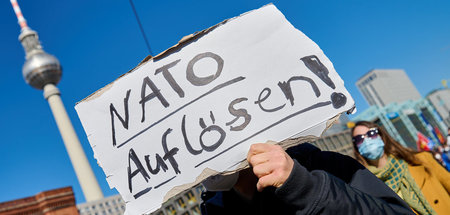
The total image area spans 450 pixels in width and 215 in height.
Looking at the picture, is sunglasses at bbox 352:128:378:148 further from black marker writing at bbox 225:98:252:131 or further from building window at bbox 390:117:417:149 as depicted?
building window at bbox 390:117:417:149

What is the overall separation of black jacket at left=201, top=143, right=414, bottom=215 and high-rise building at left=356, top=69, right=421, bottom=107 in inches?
7750

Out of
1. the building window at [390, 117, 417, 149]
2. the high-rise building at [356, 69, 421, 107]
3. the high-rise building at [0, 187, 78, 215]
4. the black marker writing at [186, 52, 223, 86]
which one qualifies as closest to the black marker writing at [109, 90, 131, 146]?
the black marker writing at [186, 52, 223, 86]

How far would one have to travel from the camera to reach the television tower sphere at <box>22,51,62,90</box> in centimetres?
4878

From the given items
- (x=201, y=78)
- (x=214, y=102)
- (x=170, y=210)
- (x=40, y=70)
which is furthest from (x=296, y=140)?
(x=40, y=70)

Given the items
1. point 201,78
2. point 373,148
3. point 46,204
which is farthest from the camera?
point 46,204

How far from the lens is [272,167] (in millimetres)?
1324

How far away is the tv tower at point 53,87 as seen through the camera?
43344mm

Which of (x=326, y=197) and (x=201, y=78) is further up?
(x=201, y=78)

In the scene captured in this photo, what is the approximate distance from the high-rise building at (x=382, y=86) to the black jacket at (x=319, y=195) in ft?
646

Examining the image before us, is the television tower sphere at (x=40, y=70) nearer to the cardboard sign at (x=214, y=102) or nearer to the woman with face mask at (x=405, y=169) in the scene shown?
the woman with face mask at (x=405, y=169)

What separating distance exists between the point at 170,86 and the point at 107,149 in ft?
1.39

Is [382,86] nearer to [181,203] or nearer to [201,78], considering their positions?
[181,203]

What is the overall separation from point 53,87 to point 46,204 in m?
38.9

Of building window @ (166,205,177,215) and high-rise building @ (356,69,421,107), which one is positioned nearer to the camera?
building window @ (166,205,177,215)
